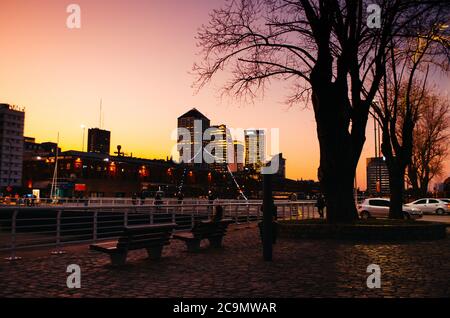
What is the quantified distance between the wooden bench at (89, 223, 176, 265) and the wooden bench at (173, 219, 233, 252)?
1440 millimetres

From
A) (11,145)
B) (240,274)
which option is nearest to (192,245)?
(240,274)

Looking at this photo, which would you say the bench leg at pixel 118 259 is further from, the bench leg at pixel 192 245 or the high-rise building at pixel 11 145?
the high-rise building at pixel 11 145

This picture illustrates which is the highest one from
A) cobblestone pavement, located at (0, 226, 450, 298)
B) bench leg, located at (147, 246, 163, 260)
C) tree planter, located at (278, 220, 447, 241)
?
tree planter, located at (278, 220, 447, 241)

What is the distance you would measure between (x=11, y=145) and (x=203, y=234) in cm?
14461

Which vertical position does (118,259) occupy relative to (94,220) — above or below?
below

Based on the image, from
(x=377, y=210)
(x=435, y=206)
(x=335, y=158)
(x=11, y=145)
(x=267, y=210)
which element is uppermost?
(x=11, y=145)

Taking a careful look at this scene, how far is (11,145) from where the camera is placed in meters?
140

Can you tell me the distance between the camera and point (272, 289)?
24.1 feet

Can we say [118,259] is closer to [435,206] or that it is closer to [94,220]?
[94,220]

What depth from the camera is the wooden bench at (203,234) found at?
12.7 meters

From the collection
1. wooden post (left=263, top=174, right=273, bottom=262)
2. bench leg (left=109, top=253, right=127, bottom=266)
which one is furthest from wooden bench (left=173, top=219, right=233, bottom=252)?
wooden post (left=263, top=174, right=273, bottom=262)

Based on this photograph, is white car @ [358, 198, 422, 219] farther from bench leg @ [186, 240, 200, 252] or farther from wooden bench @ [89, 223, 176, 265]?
wooden bench @ [89, 223, 176, 265]

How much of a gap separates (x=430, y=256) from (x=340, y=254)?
2.36 m

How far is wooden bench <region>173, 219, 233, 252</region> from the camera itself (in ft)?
41.8
